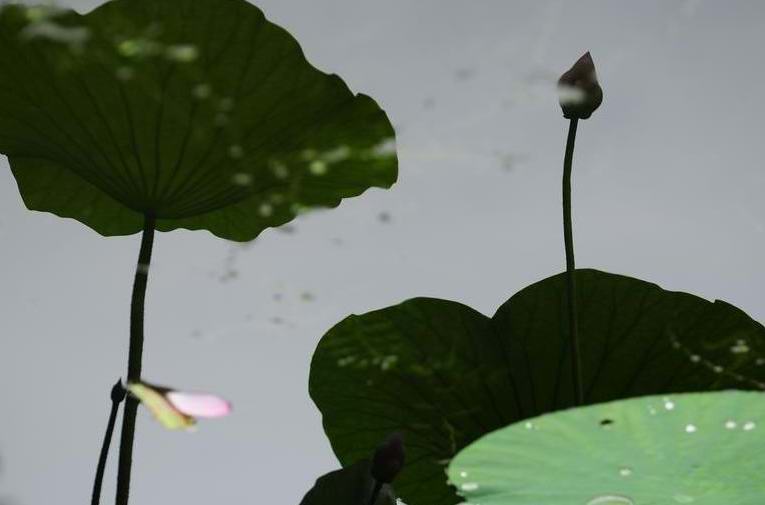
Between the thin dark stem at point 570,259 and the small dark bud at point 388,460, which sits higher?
the thin dark stem at point 570,259

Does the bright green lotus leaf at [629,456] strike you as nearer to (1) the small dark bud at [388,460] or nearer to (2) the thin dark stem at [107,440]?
(1) the small dark bud at [388,460]

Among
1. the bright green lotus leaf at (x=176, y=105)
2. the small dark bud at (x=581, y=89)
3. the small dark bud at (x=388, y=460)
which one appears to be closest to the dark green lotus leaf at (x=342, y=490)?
the small dark bud at (x=388, y=460)

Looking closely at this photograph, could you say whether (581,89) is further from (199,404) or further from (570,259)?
(199,404)

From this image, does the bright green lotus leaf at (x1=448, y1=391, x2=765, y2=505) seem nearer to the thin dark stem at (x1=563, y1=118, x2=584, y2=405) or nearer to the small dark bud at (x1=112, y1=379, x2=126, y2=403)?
the thin dark stem at (x1=563, y1=118, x2=584, y2=405)

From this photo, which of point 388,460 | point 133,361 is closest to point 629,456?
point 388,460

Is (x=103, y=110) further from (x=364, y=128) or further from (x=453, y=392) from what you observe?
(x=453, y=392)

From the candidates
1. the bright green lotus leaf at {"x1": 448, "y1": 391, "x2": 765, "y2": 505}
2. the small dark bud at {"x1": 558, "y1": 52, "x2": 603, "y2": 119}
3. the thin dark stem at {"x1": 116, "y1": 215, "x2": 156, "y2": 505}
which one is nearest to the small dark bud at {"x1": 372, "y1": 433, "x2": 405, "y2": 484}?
the bright green lotus leaf at {"x1": 448, "y1": 391, "x2": 765, "y2": 505}

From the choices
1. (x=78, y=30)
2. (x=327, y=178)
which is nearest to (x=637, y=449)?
(x=327, y=178)
